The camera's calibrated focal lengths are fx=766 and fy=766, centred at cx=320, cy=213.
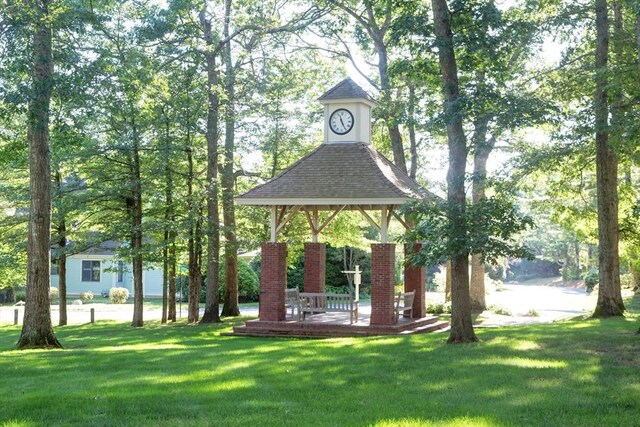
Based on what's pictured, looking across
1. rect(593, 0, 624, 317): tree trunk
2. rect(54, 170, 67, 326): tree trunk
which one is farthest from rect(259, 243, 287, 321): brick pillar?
rect(593, 0, 624, 317): tree trunk

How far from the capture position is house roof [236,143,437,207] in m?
19.6

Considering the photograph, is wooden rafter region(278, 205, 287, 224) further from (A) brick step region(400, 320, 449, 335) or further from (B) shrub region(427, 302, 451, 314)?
(B) shrub region(427, 302, 451, 314)

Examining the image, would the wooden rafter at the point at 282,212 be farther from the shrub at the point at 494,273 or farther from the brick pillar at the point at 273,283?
the shrub at the point at 494,273

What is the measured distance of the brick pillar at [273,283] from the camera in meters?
20.6

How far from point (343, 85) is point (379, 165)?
269 cm

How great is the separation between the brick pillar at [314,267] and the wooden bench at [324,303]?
2.59 meters

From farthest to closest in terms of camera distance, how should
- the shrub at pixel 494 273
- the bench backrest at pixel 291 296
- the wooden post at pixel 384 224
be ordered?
the shrub at pixel 494 273, the bench backrest at pixel 291 296, the wooden post at pixel 384 224

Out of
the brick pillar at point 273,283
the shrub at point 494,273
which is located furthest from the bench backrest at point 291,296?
the shrub at point 494,273

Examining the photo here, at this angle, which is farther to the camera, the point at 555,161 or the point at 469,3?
the point at 555,161

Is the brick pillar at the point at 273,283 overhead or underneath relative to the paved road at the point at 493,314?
overhead

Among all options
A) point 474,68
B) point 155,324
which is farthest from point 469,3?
point 155,324

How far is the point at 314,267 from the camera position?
2389cm

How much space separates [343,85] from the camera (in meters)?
22.0

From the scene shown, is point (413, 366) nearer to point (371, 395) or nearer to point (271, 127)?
point (371, 395)
